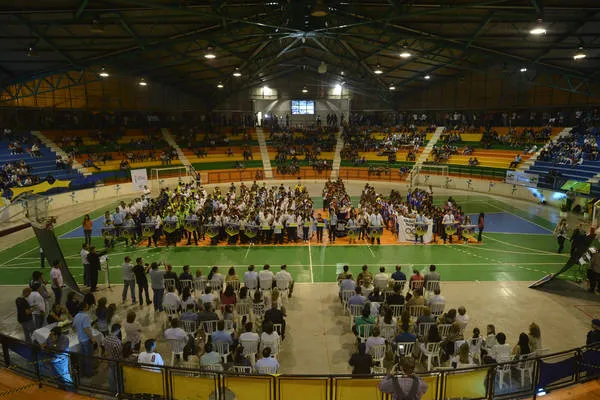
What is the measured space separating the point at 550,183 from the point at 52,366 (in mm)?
31887

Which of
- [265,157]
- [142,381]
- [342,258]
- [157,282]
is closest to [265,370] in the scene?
[142,381]

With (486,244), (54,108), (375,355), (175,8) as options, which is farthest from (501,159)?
(54,108)

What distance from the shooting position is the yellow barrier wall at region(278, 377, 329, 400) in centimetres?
657

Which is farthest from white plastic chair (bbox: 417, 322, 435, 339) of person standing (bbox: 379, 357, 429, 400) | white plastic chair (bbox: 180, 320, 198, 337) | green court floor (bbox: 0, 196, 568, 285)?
green court floor (bbox: 0, 196, 568, 285)

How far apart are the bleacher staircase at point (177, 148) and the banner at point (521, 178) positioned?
92.7 feet

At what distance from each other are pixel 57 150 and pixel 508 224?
35370 millimetres

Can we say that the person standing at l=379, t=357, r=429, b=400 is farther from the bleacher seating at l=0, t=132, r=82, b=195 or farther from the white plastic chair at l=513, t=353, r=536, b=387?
the bleacher seating at l=0, t=132, r=82, b=195

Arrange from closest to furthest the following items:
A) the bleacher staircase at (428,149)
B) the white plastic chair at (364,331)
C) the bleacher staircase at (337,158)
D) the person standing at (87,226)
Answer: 1. the white plastic chair at (364,331)
2. the person standing at (87,226)
3. the bleacher staircase at (428,149)
4. the bleacher staircase at (337,158)

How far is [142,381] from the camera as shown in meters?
7.05

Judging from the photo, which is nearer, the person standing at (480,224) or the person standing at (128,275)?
the person standing at (128,275)

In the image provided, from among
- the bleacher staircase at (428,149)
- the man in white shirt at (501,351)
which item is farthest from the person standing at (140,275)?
the bleacher staircase at (428,149)

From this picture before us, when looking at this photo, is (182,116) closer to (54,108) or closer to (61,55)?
(54,108)

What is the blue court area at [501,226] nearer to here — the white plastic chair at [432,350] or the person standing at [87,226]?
the person standing at [87,226]

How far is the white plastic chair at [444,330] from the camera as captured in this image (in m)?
9.52
